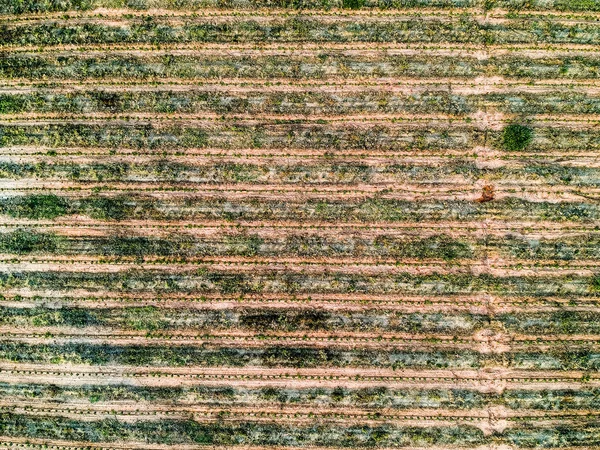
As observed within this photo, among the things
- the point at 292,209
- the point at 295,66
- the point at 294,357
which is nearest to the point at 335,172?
the point at 292,209

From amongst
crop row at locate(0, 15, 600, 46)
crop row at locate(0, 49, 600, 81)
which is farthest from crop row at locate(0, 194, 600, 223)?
crop row at locate(0, 15, 600, 46)

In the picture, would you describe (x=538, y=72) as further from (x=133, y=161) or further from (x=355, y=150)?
(x=133, y=161)

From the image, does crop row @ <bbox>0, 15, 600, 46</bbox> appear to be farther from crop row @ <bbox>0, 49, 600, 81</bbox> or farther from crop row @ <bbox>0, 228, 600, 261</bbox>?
crop row @ <bbox>0, 228, 600, 261</bbox>

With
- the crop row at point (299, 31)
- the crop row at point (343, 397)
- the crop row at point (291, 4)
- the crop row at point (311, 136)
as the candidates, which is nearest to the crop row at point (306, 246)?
the crop row at point (311, 136)

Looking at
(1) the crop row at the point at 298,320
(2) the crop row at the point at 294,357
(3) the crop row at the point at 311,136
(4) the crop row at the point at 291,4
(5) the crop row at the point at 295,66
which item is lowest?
(2) the crop row at the point at 294,357

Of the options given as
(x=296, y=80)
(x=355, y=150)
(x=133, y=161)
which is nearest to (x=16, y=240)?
(x=133, y=161)

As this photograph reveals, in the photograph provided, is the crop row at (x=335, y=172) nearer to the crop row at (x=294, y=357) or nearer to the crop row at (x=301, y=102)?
the crop row at (x=301, y=102)

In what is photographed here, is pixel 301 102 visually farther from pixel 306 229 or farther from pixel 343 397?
pixel 343 397
